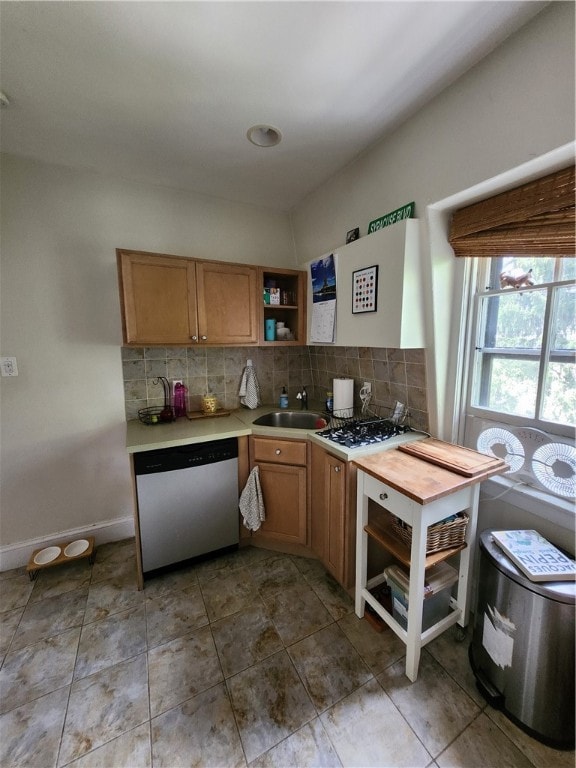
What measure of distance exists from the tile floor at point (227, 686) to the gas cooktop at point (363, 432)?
908 millimetres

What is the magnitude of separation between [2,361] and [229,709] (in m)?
2.15

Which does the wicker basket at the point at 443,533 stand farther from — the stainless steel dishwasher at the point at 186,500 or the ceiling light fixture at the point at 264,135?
the ceiling light fixture at the point at 264,135

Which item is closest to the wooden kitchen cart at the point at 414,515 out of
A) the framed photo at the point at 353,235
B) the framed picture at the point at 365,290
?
the framed picture at the point at 365,290

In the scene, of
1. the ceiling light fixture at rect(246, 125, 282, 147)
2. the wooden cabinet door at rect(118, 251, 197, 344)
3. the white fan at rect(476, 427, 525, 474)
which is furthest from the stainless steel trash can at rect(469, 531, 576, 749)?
the ceiling light fixture at rect(246, 125, 282, 147)

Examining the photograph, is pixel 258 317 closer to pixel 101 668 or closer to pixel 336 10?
pixel 336 10

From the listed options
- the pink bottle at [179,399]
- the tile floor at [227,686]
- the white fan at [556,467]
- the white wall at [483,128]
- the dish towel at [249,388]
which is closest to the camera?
the white wall at [483,128]

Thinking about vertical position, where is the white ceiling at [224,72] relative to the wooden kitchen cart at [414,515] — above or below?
above

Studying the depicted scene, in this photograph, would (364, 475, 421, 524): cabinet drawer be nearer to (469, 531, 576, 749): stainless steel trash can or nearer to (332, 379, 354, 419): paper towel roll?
(469, 531, 576, 749): stainless steel trash can

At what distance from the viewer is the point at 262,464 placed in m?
1.91

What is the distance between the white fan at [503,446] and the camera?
134cm

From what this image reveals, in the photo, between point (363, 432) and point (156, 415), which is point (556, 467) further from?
point (156, 415)

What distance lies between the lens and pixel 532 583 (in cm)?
103

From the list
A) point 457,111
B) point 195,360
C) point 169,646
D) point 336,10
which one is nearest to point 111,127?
point 336,10

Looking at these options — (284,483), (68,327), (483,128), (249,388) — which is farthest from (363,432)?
(68,327)
